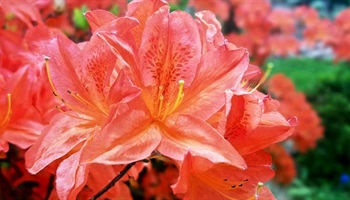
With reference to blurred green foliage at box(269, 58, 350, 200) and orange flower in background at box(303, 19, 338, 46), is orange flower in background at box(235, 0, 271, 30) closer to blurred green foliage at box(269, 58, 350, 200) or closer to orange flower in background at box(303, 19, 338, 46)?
orange flower in background at box(303, 19, 338, 46)

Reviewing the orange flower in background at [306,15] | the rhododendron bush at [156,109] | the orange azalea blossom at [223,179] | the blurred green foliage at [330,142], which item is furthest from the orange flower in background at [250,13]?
the orange azalea blossom at [223,179]

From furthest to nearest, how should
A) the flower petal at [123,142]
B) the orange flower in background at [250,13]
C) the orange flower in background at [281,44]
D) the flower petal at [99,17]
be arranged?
the orange flower in background at [281,44]
the orange flower in background at [250,13]
the flower petal at [99,17]
the flower petal at [123,142]

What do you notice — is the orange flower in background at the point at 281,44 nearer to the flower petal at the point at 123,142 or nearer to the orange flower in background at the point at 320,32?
the orange flower in background at the point at 320,32

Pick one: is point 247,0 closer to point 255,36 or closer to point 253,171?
point 255,36

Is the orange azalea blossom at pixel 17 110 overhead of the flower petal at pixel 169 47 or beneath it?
beneath

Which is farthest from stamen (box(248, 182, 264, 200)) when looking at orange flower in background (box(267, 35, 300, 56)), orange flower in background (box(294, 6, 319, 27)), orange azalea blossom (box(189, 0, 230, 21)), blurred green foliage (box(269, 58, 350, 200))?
blurred green foliage (box(269, 58, 350, 200))

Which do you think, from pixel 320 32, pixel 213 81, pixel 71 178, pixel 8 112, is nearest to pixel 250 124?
pixel 213 81

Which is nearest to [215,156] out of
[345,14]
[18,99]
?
[18,99]
